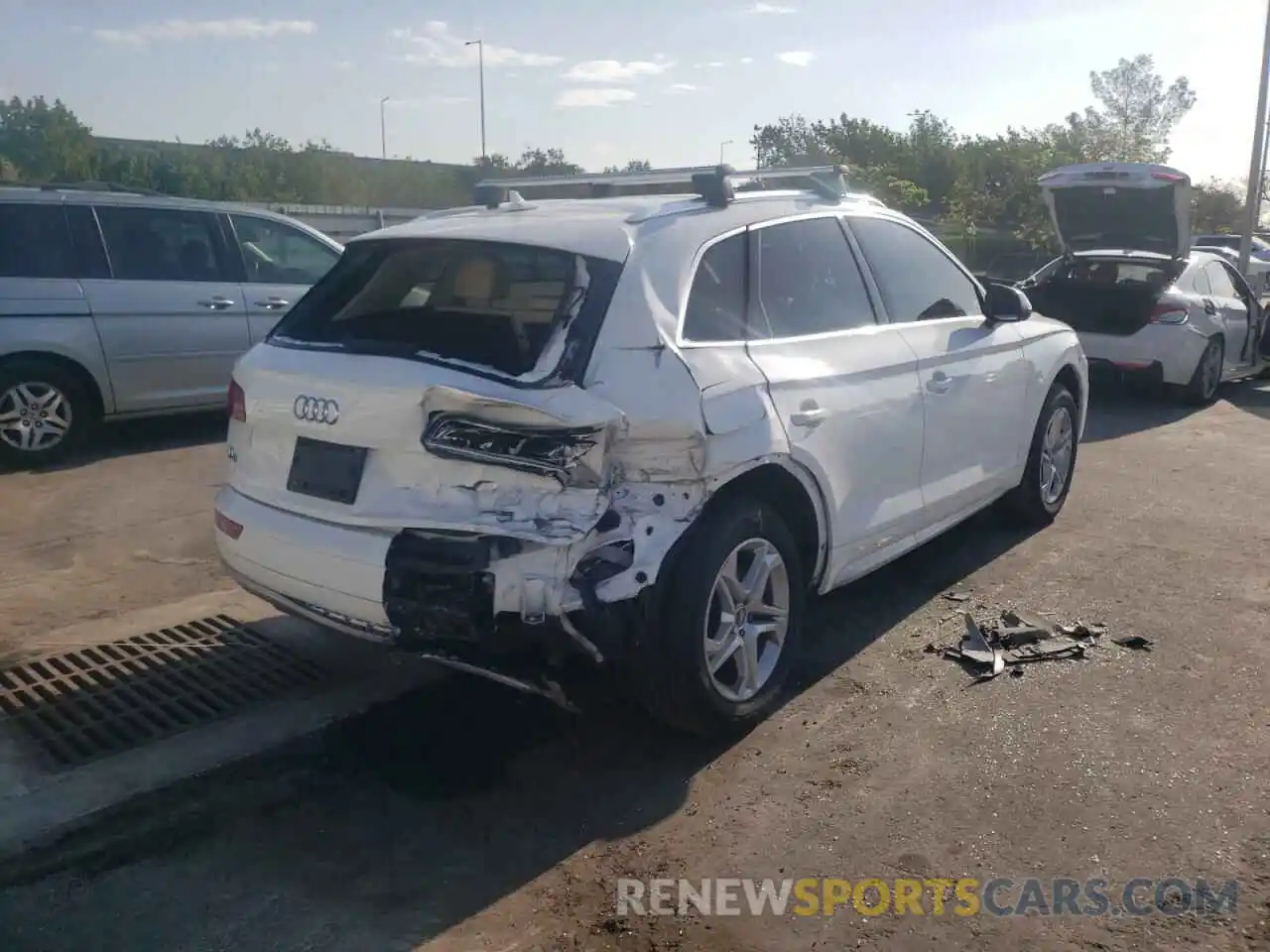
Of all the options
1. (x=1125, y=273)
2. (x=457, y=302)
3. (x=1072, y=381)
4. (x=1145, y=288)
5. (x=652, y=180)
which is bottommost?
(x=1072, y=381)

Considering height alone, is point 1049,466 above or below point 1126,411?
above

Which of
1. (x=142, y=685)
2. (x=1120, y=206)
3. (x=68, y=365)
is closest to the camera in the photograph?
(x=142, y=685)

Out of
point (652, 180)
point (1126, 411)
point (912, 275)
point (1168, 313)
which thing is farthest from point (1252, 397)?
point (652, 180)

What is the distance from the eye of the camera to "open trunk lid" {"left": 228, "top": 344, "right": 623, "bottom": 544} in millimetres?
3404

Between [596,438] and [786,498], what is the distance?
41.0 inches

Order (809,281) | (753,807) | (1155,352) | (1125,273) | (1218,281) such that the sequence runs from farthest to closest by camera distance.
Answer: (1218,281) → (1125,273) → (1155,352) → (809,281) → (753,807)

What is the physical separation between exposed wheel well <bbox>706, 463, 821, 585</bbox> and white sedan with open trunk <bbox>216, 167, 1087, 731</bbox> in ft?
0.03

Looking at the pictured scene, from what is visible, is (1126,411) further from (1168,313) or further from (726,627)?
(726,627)

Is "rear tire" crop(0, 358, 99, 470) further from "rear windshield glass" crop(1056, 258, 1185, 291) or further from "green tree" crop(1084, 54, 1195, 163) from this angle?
"green tree" crop(1084, 54, 1195, 163)

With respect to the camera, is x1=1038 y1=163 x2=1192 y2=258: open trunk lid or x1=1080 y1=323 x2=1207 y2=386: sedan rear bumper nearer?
x1=1080 y1=323 x2=1207 y2=386: sedan rear bumper

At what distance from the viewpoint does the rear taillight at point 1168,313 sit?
1052cm

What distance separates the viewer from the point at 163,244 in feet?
27.9

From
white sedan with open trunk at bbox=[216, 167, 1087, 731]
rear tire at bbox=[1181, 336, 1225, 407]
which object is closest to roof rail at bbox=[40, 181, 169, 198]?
white sedan with open trunk at bbox=[216, 167, 1087, 731]

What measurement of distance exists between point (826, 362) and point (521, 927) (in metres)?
2.33
